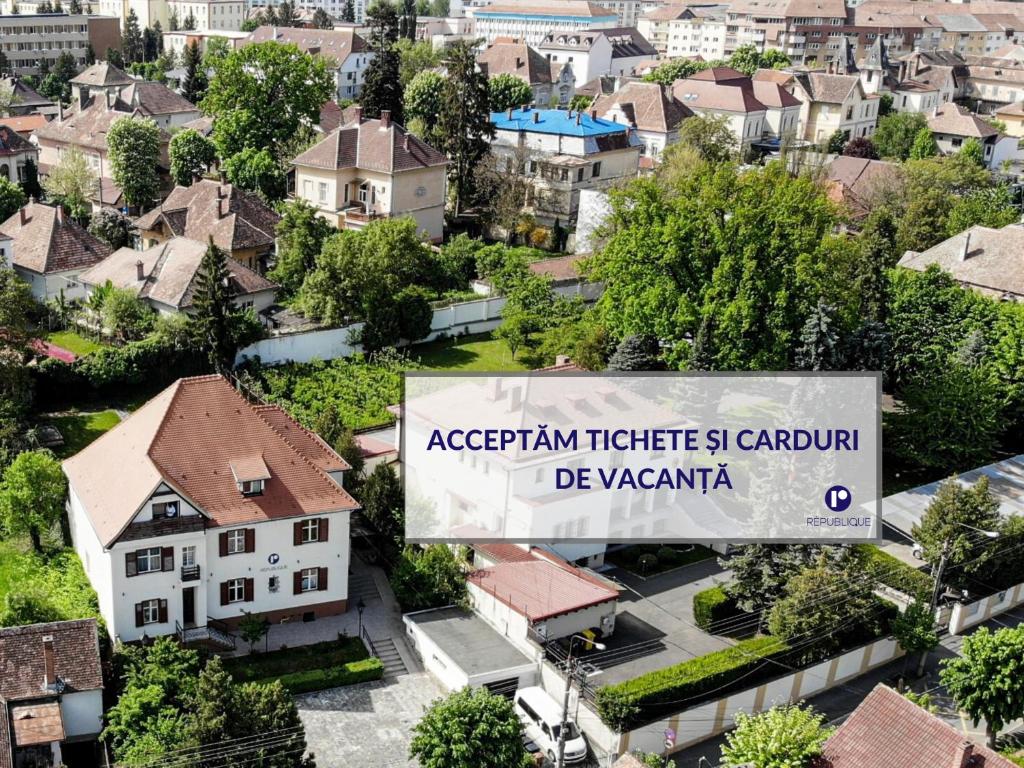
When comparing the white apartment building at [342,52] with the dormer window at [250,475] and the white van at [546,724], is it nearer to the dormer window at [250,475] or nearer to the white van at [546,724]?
the dormer window at [250,475]

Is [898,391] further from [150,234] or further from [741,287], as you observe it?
[150,234]

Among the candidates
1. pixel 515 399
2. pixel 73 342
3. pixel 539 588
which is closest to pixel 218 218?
pixel 73 342

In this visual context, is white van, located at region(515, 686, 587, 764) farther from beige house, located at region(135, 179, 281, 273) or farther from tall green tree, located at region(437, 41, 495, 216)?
tall green tree, located at region(437, 41, 495, 216)

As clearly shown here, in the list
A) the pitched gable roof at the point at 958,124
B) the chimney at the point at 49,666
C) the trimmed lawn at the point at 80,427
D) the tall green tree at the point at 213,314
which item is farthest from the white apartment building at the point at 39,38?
the chimney at the point at 49,666

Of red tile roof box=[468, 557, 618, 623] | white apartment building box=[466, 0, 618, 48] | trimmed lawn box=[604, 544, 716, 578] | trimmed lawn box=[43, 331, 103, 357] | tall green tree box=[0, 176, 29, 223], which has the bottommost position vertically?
trimmed lawn box=[604, 544, 716, 578]

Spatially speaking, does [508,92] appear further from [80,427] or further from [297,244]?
[80,427]

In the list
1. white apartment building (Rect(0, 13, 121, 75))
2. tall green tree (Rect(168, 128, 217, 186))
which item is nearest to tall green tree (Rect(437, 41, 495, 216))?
tall green tree (Rect(168, 128, 217, 186))
